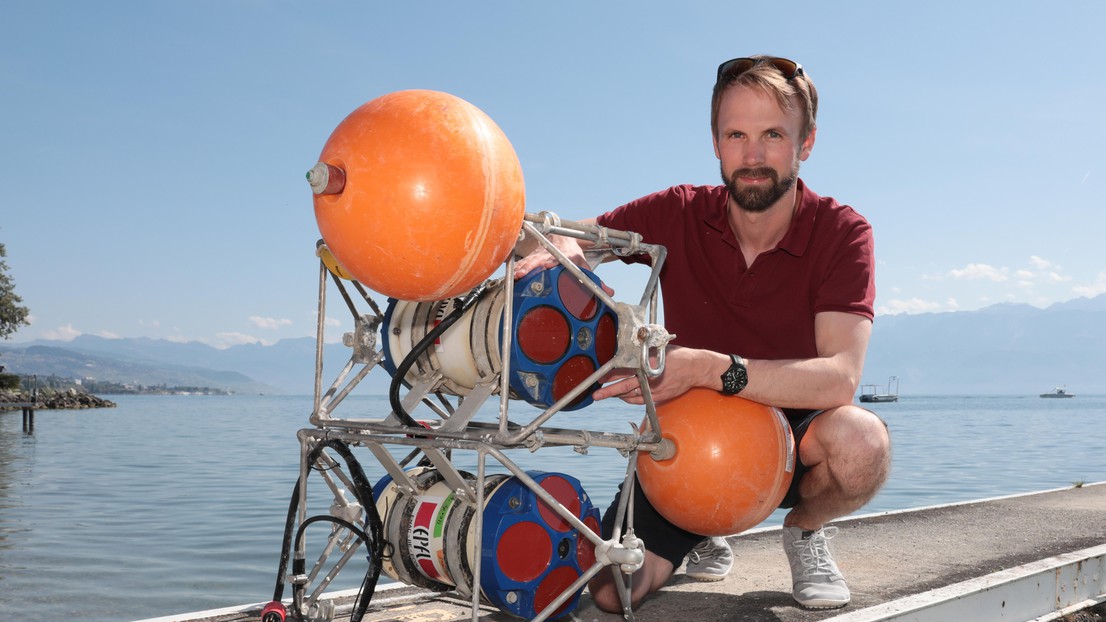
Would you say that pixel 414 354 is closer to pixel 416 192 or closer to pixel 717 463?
pixel 416 192

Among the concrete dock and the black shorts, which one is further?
the black shorts

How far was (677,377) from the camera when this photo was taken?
9.12 feet

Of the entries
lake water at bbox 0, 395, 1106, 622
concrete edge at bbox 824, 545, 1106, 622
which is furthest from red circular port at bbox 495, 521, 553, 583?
lake water at bbox 0, 395, 1106, 622

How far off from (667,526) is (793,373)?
0.85 m

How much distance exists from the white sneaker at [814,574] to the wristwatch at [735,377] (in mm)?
950

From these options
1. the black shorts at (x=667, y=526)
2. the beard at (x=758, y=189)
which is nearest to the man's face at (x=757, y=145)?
the beard at (x=758, y=189)

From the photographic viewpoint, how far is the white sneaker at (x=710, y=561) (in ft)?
12.6

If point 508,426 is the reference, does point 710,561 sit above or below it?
below

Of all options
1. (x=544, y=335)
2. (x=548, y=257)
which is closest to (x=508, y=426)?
(x=544, y=335)

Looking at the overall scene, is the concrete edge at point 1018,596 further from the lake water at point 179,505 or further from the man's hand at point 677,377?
the lake water at point 179,505

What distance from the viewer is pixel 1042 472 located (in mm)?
17609

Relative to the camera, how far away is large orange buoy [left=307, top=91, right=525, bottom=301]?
2.17 meters

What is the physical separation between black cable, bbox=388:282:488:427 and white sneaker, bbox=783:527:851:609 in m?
1.68

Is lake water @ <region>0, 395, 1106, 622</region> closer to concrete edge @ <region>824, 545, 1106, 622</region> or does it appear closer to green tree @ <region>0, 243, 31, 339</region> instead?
concrete edge @ <region>824, 545, 1106, 622</region>
